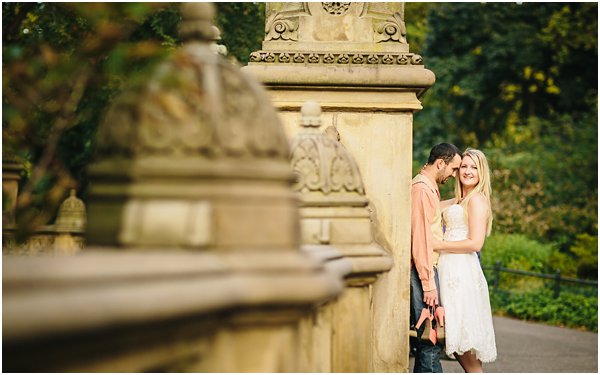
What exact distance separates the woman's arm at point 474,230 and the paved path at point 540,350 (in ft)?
7.32

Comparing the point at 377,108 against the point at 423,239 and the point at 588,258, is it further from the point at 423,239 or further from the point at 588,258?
the point at 588,258

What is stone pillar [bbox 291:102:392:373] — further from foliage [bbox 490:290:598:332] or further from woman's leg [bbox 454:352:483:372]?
foliage [bbox 490:290:598:332]

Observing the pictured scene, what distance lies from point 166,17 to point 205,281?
17.8 metres

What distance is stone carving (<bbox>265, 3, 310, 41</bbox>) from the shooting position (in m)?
6.69

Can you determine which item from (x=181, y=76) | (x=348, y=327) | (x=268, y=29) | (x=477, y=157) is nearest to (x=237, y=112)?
(x=181, y=76)

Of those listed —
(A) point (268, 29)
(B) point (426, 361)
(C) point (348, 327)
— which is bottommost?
(B) point (426, 361)

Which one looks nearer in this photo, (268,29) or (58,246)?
(268,29)

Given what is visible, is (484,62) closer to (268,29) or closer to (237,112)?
(268,29)

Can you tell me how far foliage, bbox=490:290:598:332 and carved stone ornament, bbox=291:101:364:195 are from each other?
37.9 ft

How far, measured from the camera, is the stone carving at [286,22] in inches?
263

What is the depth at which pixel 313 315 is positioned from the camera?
4090 millimetres

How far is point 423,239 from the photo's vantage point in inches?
267

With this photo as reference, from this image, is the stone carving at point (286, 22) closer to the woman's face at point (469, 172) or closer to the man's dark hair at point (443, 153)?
the man's dark hair at point (443, 153)

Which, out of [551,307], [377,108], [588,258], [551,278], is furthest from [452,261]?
[588,258]
